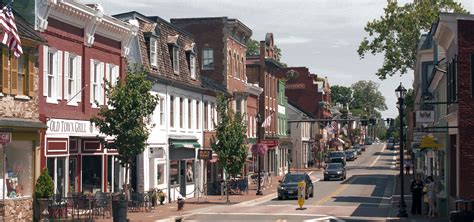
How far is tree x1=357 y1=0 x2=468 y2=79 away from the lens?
73.1 m

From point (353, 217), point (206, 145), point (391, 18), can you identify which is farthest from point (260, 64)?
point (353, 217)

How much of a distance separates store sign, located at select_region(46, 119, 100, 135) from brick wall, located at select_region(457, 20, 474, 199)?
50.4 feet

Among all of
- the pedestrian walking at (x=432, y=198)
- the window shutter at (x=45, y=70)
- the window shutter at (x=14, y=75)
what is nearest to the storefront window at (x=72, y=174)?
the window shutter at (x=45, y=70)

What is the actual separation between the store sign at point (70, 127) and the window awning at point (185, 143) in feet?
35.4

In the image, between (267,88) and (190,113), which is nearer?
(190,113)

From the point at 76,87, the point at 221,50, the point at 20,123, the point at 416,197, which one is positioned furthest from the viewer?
the point at 221,50

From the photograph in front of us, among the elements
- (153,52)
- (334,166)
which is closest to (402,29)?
(334,166)

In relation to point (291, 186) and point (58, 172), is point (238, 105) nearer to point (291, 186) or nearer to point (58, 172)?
point (291, 186)

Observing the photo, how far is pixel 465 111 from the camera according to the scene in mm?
31078

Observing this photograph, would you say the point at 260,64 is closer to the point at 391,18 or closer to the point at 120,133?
the point at 391,18

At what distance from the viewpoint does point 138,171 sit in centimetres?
4169

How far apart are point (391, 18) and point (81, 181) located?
154 ft

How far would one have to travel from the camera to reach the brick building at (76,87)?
103 ft

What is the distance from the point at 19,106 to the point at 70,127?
4.59 meters
